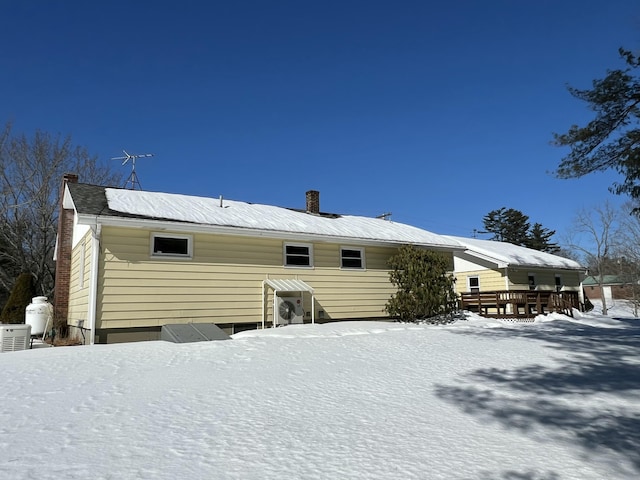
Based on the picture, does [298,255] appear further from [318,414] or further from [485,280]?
[485,280]

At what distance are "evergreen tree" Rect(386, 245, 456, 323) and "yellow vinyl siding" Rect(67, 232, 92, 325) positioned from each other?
30.9 ft

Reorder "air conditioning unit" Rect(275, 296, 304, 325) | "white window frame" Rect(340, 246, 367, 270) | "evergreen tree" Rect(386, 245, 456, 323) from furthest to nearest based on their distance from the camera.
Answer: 1. "white window frame" Rect(340, 246, 367, 270)
2. "evergreen tree" Rect(386, 245, 456, 323)
3. "air conditioning unit" Rect(275, 296, 304, 325)

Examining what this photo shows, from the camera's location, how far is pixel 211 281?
12.3m

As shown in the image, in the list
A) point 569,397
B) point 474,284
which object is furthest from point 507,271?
point 569,397

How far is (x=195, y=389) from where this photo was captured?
5.78 metres

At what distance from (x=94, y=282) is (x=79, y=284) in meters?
3.18

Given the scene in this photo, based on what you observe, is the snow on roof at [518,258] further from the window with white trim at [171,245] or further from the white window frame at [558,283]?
the window with white trim at [171,245]

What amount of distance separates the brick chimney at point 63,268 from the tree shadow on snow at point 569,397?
13.7m

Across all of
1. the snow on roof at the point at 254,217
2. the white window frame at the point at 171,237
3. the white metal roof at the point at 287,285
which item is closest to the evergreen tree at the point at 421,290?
the snow on roof at the point at 254,217

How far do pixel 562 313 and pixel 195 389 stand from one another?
60.2ft

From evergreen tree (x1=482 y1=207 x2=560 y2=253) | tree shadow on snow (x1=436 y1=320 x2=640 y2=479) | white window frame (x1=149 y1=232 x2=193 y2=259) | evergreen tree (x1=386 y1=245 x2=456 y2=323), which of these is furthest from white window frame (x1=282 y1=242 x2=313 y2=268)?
evergreen tree (x1=482 y1=207 x2=560 y2=253)

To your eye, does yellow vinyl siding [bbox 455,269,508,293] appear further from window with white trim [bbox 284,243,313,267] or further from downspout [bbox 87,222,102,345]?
downspout [bbox 87,222,102,345]

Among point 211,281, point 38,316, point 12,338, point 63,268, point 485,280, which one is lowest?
point 12,338

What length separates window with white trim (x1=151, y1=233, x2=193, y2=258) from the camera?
38.1 feet
